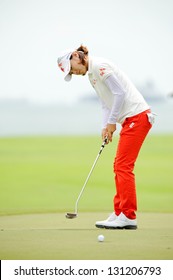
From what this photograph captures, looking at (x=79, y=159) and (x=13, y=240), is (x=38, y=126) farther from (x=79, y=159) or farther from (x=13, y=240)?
(x=13, y=240)

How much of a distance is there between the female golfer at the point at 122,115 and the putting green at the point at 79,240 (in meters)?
0.17

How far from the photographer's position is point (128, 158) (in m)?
4.38

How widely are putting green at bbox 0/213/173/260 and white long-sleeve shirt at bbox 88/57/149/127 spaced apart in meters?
0.69

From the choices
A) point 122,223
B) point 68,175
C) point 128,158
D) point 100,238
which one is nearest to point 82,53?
point 128,158

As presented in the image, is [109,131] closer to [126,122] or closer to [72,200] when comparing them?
[126,122]

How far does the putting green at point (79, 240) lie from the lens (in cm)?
355

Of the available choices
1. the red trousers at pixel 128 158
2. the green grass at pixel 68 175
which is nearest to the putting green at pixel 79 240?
the red trousers at pixel 128 158

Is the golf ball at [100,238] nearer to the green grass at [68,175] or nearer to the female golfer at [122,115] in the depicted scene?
the female golfer at [122,115]

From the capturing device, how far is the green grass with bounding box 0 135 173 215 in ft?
20.5

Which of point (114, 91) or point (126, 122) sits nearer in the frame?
point (114, 91)

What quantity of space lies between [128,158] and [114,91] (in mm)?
405

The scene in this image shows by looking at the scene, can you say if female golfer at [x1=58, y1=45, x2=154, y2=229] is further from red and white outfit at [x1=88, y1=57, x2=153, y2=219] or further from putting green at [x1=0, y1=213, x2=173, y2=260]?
putting green at [x1=0, y1=213, x2=173, y2=260]

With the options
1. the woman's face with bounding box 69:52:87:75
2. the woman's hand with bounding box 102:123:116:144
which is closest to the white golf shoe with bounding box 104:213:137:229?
the woman's hand with bounding box 102:123:116:144

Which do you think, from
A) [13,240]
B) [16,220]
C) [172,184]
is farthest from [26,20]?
[13,240]
